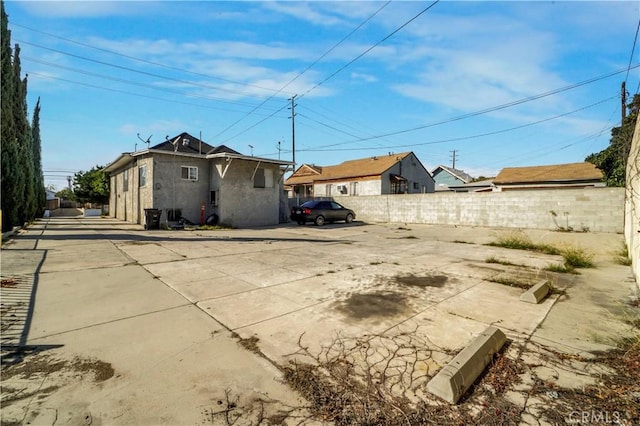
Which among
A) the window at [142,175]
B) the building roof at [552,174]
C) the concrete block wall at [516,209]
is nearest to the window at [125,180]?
the window at [142,175]

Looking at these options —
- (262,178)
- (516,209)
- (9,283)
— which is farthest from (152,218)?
(516,209)

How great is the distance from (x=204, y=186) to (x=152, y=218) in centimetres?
370

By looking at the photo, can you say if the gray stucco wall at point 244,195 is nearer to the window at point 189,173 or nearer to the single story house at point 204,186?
the single story house at point 204,186

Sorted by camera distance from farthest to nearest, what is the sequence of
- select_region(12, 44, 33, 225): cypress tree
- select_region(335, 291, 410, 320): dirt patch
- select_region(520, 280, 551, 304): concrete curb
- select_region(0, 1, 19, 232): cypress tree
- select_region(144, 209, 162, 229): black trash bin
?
select_region(144, 209, 162, 229): black trash bin → select_region(12, 44, 33, 225): cypress tree → select_region(0, 1, 19, 232): cypress tree → select_region(520, 280, 551, 304): concrete curb → select_region(335, 291, 410, 320): dirt patch

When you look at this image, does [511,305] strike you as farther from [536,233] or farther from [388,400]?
[536,233]

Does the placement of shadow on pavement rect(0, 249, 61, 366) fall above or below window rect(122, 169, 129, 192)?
below

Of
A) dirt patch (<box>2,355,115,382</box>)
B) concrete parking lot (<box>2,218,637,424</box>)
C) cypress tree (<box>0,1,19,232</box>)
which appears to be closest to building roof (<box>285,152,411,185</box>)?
concrete parking lot (<box>2,218,637,424</box>)

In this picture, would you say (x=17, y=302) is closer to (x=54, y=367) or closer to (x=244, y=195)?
(x=54, y=367)

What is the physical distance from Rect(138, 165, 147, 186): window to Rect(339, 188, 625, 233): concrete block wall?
15042 millimetres

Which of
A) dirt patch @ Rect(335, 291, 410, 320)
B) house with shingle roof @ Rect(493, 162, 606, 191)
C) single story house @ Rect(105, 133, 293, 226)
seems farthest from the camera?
house with shingle roof @ Rect(493, 162, 606, 191)

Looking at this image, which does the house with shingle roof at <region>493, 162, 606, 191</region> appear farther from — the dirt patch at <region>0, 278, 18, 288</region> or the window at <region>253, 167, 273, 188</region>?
the dirt patch at <region>0, 278, 18, 288</region>

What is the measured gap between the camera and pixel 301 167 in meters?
41.4

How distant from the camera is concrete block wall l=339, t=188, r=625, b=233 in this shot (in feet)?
41.3

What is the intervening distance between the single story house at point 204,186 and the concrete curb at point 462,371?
15.1 meters
